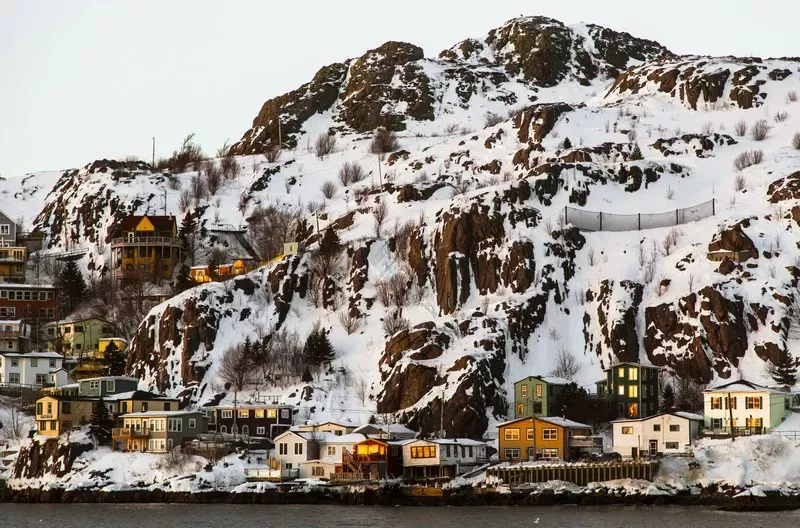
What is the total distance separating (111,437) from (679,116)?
258 ft

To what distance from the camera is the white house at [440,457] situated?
115125mm

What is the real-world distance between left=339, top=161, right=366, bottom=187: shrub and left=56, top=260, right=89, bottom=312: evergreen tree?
3318cm

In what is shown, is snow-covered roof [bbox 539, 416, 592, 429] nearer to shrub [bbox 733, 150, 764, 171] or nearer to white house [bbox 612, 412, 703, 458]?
white house [bbox 612, 412, 703, 458]

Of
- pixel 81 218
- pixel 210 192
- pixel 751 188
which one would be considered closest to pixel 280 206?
pixel 210 192

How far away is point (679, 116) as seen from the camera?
171375 mm

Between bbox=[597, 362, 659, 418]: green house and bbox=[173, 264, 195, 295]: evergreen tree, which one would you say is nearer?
bbox=[597, 362, 659, 418]: green house

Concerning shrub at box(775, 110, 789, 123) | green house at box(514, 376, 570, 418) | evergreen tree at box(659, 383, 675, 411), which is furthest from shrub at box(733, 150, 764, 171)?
green house at box(514, 376, 570, 418)

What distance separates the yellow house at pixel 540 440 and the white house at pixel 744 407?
9625 millimetres

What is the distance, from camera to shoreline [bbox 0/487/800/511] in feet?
340

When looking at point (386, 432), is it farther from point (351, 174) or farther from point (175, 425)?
point (351, 174)

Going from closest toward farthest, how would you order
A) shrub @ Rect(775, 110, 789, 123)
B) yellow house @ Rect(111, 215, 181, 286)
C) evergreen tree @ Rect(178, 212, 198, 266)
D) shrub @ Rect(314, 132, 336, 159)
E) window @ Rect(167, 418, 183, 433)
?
window @ Rect(167, 418, 183, 433) < yellow house @ Rect(111, 215, 181, 286) < shrub @ Rect(775, 110, 789, 123) < evergreen tree @ Rect(178, 212, 198, 266) < shrub @ Rect(314, 132, 336, 159)

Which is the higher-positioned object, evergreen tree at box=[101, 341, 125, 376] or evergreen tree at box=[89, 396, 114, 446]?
evergreen tree at box=[101, 341, 125, 376]

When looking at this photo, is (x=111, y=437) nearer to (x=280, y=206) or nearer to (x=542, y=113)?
(x=280, y=206)

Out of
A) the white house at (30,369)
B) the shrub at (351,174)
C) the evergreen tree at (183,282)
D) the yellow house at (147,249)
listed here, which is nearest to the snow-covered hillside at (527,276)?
the shrub at (351,174)
